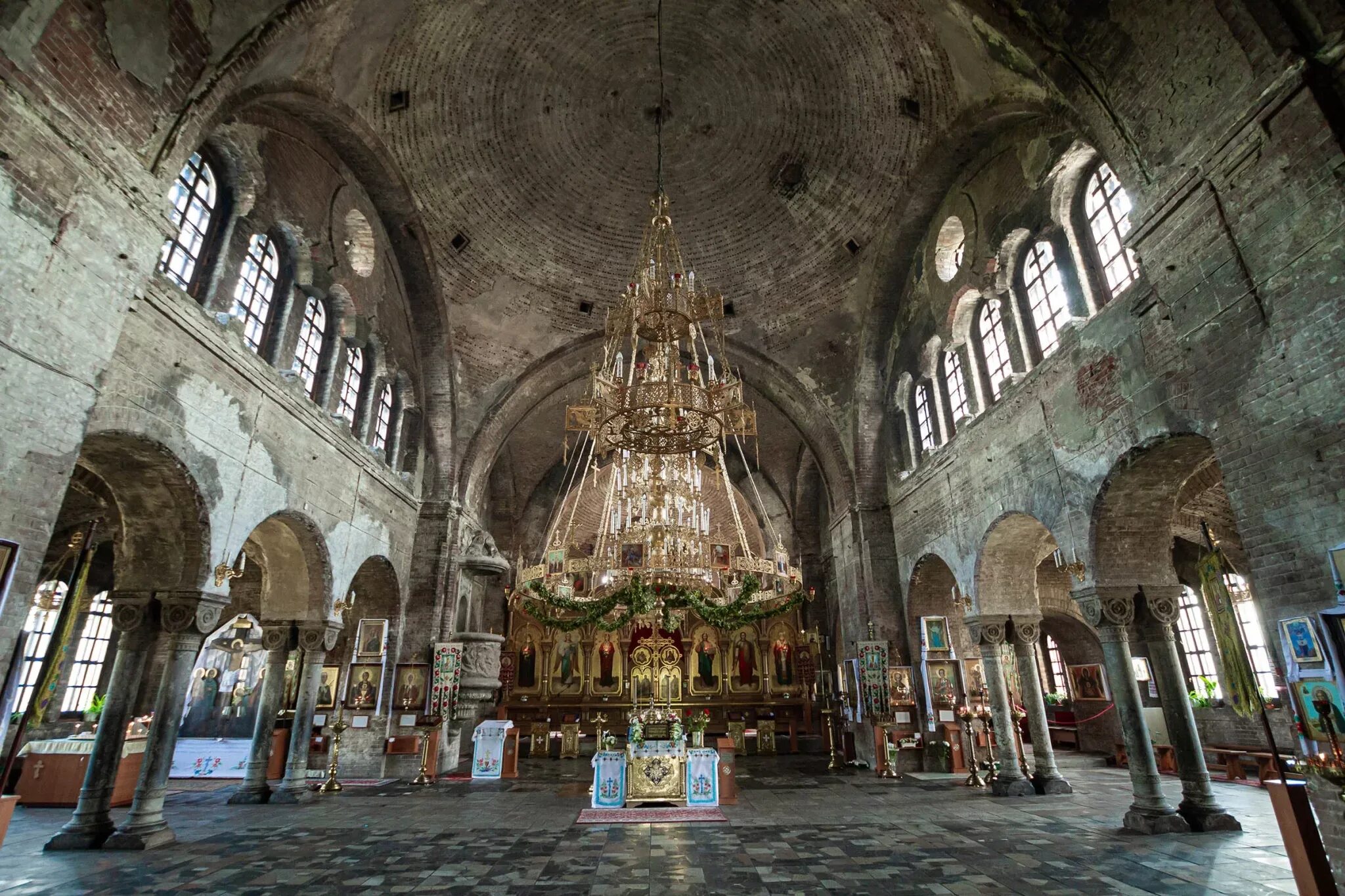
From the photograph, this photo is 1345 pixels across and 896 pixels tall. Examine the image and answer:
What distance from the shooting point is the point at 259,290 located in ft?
36.4

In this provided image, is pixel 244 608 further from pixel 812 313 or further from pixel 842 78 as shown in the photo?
pixel 842 78

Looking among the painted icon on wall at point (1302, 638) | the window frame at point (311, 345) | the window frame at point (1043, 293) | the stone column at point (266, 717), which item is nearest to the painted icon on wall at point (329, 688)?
the stone column at point (266, 717)

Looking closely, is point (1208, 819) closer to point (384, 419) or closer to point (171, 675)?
point (171, 675)

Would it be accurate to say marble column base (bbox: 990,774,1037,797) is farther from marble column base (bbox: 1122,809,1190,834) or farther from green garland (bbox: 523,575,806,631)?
green garland (bbox: 523,575,806,631)

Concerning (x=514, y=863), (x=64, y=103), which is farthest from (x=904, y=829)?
(x=64, y=103)

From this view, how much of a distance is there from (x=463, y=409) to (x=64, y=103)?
11406 millimetres

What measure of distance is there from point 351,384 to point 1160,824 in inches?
600

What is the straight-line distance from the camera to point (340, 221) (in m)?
13.3

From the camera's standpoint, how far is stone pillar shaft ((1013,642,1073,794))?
11.5 m

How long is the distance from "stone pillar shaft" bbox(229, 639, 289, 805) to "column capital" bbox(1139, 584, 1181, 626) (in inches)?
552

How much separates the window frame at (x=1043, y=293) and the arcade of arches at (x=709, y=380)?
9 centimetres

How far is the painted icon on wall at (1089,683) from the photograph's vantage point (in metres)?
18.7

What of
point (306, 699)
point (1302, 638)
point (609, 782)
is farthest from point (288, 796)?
point (1302, 638)

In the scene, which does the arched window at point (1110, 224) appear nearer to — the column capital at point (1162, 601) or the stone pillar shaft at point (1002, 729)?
the column capital at point (1162, 601)
